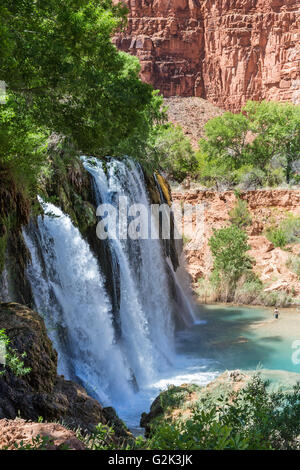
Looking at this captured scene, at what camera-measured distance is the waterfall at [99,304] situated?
27.6 feet

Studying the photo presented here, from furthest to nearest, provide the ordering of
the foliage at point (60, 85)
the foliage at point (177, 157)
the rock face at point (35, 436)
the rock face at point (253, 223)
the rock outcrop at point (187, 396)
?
the foliage at point (177, 157)
the rock face at point (253, 223)
the rock outcrop at point (187, 396)
the foliage at point (60, 85)
the rock face at point (35, 436)

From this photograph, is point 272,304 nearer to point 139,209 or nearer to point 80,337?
point 139,209

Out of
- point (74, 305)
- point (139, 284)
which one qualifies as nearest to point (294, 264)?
point (139, 284)

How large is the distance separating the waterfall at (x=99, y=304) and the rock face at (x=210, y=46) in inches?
1534

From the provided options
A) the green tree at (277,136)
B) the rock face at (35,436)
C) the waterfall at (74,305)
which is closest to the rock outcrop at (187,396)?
the waterfall at (74,305)

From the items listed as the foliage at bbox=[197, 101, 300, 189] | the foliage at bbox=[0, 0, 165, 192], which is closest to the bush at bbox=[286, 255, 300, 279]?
the foliage at bbox=[197, 101, 300, 189]

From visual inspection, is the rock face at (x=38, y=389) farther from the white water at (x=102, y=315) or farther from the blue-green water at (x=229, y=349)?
the white water at (x=102, y=315)

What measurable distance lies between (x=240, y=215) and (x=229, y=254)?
521cm

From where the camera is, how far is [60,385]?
5.65 meters

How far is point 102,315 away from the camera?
9898mm

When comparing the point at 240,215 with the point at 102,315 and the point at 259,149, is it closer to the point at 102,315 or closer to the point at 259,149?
the point at 259,149

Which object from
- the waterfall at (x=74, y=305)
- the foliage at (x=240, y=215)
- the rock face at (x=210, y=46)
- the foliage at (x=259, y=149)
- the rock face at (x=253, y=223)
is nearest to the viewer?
the waterfall at (x=74, y=305)

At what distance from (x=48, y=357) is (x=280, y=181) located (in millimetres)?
25425

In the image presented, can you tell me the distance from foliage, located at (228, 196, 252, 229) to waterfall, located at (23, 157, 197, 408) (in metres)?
10.5
